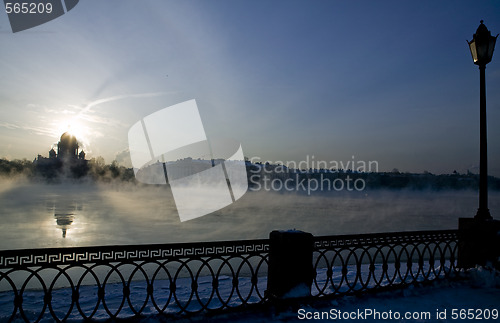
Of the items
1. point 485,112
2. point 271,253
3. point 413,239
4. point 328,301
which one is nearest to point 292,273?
point 271,253

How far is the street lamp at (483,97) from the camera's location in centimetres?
720

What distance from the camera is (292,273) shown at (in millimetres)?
4992

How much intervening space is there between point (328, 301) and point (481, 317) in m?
2.27

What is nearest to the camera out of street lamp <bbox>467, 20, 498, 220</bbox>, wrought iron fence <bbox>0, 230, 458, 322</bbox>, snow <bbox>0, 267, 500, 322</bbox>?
Answer: wrought iron fence <bbox>0, 230, 458, 322</bbox>

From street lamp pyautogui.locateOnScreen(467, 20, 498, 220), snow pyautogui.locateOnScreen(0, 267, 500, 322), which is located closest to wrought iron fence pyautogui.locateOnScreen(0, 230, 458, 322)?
snow pyautogui.locateOnScreen(0, 267, 500, 322)

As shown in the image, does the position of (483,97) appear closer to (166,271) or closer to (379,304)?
(379,304)

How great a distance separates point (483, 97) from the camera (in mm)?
7371

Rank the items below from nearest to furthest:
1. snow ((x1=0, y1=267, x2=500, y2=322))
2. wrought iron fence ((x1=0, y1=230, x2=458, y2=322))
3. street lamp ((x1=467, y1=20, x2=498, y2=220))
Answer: wrought iron fence ((x1=0, y1=230, x2=458, y2=322))
snow ((x1=0, y1=267, x2=500, y2=322))
street lamp ((x1=467, y1=20, x2=498, y2=220))

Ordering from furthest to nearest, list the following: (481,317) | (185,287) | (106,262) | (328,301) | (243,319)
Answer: (185,287) < (328,301) < (481,317) < (243,319) < (106,262)

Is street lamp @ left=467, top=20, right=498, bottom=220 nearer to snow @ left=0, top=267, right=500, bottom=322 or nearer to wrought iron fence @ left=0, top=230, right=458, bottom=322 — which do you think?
wrought iron fence @ left=0, top=230, right=458, bottom=322

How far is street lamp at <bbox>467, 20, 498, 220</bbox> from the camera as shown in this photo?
23.6 ft

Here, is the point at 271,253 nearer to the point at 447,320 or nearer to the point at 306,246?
the point at 306,246

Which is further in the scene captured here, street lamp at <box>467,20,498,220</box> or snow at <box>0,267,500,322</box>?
street lamp at <box>467,20,498,220</box>

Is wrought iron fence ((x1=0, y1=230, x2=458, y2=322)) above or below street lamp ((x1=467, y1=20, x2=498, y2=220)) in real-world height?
below
